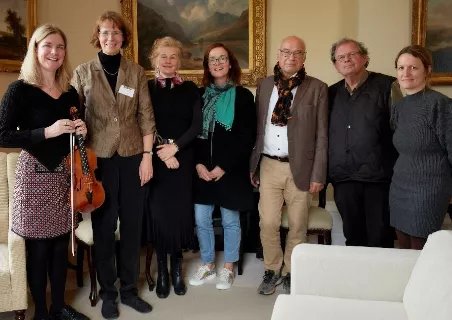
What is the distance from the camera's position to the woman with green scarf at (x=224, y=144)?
10.1ft

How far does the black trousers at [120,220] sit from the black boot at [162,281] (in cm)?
21

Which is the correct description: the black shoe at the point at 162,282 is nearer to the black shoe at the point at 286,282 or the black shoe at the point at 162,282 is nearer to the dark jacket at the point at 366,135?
the black shoe at the point at 286,282

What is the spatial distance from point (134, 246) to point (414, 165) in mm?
1648

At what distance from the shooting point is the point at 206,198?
3.19 metres

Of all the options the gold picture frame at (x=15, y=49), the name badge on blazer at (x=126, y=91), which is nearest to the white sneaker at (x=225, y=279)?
the name badge on blazer at (x=126, y=91)

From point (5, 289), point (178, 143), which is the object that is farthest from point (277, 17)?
point (5, 289)

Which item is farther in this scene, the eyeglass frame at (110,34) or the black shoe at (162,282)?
the black shoe at (162,282)

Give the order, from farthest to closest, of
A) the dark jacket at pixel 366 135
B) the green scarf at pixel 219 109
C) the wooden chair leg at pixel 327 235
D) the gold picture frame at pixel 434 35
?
the gold picture frame at pixel 434 35, the wooden chair leg at pixel 327 235, the green scarf at pixel 219 109, the dark jacket at pixel 366 135

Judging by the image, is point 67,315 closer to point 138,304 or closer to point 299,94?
point 138,304

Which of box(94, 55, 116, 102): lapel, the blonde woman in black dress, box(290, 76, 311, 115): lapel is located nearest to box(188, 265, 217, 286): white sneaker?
the blonde woman in black dress

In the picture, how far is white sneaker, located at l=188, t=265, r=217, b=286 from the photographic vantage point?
3.32 metres

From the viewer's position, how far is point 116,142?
2.69 m

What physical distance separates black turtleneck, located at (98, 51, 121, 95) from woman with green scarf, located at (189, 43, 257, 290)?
0.64m

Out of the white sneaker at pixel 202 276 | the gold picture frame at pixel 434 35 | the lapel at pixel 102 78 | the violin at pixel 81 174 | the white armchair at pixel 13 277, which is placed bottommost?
the white sneaker at pixel 202 276
